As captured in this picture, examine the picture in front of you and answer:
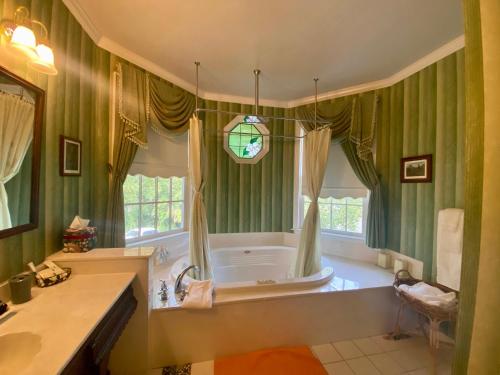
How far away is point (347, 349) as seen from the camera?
1870 millimetres

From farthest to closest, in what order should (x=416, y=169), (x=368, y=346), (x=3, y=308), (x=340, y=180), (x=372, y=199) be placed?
(x=340, y=180)
(x=372, y=199)
(x=416, y=169)
(x=368, y=346)
(x=3, y=308)

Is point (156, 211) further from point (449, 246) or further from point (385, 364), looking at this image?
point (449, 246)

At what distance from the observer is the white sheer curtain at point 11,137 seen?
100 cm

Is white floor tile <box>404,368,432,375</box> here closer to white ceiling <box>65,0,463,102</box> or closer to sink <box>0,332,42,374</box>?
sink <box>0,332,42,374</box>

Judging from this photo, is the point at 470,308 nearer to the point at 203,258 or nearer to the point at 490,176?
the point at 490,176

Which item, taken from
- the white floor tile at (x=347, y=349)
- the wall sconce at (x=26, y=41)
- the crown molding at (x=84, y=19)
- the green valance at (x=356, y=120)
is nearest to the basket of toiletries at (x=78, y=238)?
the wall sconce at (x=26, y=41)

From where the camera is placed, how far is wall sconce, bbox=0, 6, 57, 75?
969 mm

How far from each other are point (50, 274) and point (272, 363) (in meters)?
1.59

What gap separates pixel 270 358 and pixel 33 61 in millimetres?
2343

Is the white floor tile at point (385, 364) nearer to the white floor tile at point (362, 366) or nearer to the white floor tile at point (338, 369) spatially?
the white floor tile at point (362, 366)

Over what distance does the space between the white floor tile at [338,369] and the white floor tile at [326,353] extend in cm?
4

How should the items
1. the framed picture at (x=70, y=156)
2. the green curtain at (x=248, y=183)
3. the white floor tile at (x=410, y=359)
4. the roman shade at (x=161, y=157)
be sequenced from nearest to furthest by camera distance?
the framed picture at (x=70, y=156), the white floor tile at (x=410, y=359), the roman shade at (x=161, y=157), the green curtain at (x=248, y=183)

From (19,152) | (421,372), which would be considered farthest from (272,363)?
(19,152)

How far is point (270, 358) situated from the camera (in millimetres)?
1722
